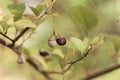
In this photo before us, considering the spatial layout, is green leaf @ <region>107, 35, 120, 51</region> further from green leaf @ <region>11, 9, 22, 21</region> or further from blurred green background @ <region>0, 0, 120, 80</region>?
green leaf @ <region>11, 9, 22, 21</region>

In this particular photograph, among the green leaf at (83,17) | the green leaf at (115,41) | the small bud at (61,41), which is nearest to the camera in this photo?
the small bud at (61,41)

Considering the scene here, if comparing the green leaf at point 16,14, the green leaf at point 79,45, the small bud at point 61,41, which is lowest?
the green leaf at point 79,45

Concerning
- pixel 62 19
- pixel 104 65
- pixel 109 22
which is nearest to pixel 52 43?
pixel 104 65

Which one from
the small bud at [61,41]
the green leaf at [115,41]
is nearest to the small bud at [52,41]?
the small bud at [61,41]

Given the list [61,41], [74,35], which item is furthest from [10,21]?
[74,35]

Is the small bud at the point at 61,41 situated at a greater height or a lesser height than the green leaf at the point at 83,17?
greater

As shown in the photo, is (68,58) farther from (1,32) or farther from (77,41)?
(1,32)

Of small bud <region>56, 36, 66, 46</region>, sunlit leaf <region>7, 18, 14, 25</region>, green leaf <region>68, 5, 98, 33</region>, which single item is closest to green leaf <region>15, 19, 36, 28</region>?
sunlit leaf <region>7, 18, 14, 25</region>

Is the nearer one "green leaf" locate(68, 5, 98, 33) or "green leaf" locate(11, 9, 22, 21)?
"green leaf" locate(11, 9, 22, 21)

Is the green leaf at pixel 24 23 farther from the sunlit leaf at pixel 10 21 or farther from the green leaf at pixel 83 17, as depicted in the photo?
the green leaf at pixel 83 17

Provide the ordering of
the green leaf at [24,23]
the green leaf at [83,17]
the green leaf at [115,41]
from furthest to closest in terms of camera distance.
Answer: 1. the green leaf at [115,41]
2. the green leaf at [83,17]
3. the green leaf at [24,23]
